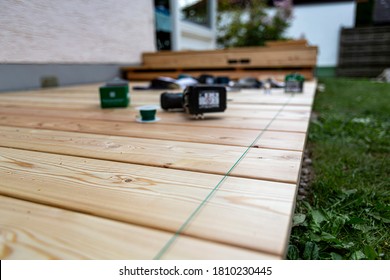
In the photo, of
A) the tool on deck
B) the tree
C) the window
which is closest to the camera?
the tool on deck

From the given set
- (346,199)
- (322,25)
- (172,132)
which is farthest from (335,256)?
(322,25)

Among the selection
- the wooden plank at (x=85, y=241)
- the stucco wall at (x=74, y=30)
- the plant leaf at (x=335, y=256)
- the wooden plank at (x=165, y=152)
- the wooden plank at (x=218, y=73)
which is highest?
the stucco wall at (x=74, y=30)

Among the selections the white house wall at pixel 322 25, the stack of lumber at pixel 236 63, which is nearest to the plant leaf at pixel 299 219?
the stack of lumber at pixel 236 63

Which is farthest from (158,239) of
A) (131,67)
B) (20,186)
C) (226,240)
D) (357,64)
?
(357,64)

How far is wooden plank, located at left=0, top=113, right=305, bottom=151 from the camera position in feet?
2.74

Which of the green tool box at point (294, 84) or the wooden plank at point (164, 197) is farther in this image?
the green tool box at point (294, 84)

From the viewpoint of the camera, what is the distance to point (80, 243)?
406 mm

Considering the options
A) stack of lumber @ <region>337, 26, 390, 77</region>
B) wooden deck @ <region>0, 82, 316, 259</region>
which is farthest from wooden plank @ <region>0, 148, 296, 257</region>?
stack of lumber @ <region>337, 26, 390, 77</region>

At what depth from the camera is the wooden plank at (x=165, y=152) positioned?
630 mm

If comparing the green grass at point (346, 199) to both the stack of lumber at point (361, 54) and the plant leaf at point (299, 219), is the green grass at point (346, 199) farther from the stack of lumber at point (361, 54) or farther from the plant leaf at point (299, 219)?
the stack of lumber at point (361, 54)

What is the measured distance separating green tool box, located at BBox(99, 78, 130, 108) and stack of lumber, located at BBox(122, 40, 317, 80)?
1888 millimetres

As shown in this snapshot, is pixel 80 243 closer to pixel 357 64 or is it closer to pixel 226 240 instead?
pixel 226 240

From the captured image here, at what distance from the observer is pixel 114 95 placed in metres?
1.49

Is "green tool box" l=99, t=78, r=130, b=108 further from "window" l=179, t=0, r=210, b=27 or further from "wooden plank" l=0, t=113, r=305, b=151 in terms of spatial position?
"window" l=179, t=0, r=210, b=27
